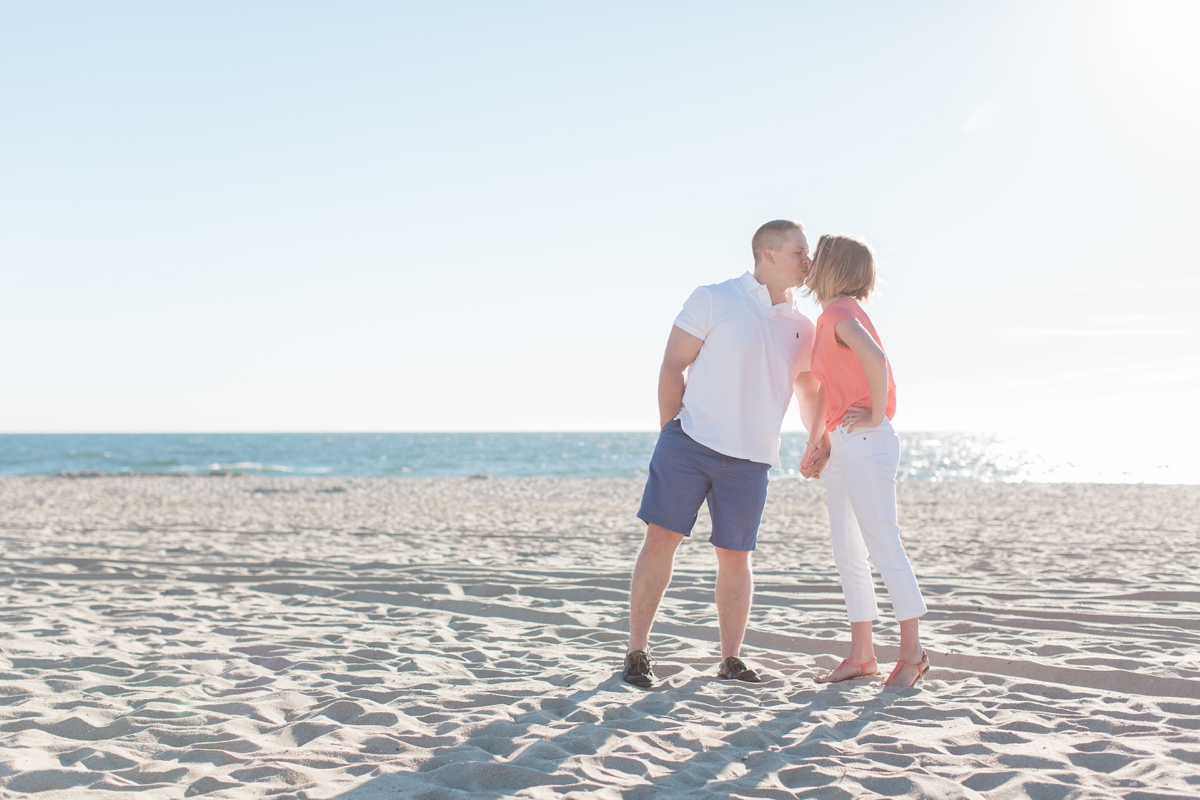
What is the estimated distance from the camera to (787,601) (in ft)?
16.6

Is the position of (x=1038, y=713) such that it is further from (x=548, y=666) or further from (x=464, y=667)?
(x=464, y=667)

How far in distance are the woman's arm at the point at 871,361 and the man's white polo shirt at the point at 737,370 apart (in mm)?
343

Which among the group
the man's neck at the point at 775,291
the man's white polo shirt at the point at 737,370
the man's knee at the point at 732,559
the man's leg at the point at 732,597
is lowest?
the man's leg at the point at 732,597

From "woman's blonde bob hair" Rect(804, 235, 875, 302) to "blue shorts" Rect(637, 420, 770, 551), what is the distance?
2.54 feet

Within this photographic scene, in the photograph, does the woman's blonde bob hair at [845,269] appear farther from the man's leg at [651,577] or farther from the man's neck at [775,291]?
the man's leg at [651,577]

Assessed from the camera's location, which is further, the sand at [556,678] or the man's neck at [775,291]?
the man's neck at [775,291]

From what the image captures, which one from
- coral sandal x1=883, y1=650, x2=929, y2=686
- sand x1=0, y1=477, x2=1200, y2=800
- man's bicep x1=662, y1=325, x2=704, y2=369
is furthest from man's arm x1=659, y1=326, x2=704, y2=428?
coral sandal x1=883, y1=650, x2=929, y2=686

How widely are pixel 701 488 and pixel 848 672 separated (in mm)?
938

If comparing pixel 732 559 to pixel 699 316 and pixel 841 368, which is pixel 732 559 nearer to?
pixel 841 368

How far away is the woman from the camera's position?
3164 mm

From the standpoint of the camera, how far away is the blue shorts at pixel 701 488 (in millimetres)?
3383

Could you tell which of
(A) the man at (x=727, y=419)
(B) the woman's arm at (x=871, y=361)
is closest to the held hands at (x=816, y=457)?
(A) the man at (x=727, y=419)

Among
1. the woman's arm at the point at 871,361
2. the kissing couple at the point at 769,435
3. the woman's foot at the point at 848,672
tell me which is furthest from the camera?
the woman's foot at the point at 848,672

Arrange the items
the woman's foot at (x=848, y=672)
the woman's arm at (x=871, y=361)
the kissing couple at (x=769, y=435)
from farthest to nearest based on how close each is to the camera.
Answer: the woman's foot at (x=848, y=672), the kissing couple at (x=769, y=435), the woman's arm at (x=871, y=361)
